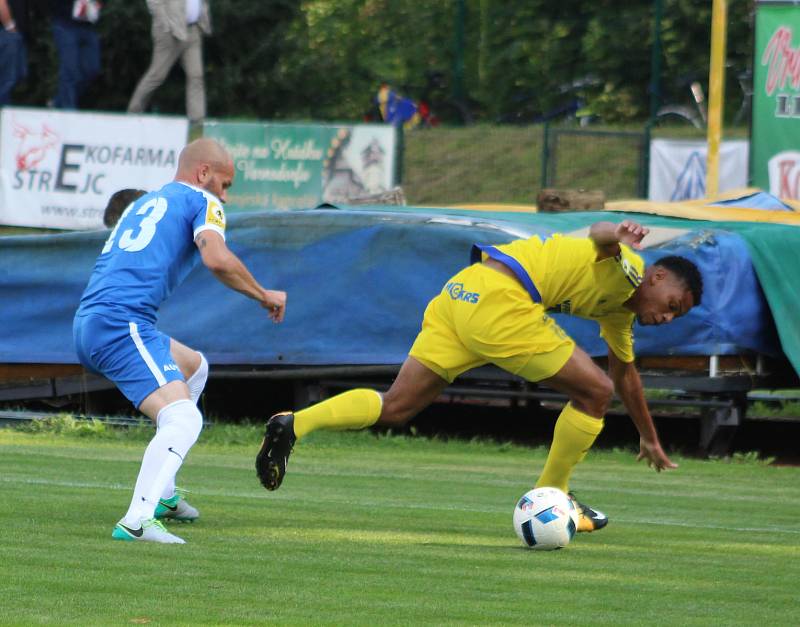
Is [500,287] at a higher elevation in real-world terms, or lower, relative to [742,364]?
higher

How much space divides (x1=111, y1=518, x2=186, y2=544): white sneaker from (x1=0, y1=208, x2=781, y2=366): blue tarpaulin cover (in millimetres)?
7419

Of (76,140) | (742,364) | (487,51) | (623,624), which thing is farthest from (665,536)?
(487,51)

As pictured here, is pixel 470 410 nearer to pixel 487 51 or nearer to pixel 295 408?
pixel 295 408

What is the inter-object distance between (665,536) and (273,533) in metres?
2.10

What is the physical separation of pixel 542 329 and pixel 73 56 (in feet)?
63.8

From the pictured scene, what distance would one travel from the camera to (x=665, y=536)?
9406 mm

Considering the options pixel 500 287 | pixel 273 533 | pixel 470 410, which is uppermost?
pixel 500 287

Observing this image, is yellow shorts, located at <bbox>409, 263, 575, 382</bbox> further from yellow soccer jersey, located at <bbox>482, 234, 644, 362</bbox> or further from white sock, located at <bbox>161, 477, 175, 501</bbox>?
white sock, located at <bbox>161, 477, 175, 501</bbox>

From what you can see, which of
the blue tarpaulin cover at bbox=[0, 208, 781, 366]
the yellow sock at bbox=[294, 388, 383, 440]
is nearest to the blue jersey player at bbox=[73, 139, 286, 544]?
the yellow sock at bbox=[294, 388, 383, 440]

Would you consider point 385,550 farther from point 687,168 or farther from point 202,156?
point 687,168

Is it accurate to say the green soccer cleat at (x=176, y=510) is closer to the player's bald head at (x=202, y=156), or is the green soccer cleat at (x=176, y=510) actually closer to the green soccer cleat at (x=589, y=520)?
the player's bald head at (x=202, y=156)

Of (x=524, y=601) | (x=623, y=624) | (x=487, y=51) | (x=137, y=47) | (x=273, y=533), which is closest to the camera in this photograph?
(x=623, y=624)

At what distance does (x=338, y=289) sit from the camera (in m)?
16.1

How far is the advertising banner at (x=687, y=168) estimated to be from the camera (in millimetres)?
24656
